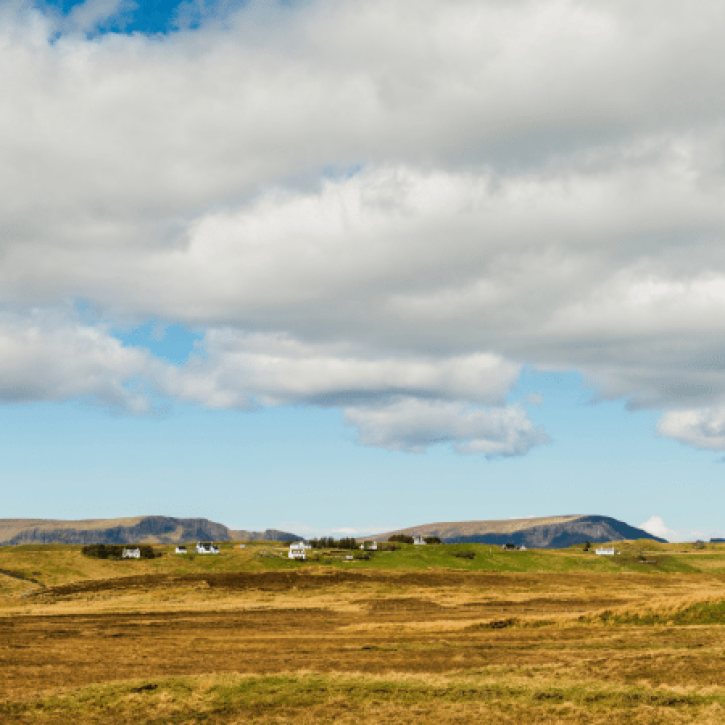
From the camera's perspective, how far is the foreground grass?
2034 centimetres

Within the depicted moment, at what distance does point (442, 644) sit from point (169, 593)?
50410mm

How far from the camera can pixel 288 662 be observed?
103ft

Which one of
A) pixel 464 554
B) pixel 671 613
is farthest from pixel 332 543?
pixel 671 613

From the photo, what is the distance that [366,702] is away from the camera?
72.4 ft

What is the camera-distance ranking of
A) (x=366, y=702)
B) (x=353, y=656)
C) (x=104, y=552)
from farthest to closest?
(x=104, y=552) < (x=353, y=656) < (x=366, y=702)

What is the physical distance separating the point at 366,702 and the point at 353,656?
11161 millimetres

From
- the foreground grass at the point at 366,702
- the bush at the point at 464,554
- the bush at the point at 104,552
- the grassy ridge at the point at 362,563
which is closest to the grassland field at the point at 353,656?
the foreground grass at the point at 366,702

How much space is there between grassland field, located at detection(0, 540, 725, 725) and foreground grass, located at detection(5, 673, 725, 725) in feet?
0.25

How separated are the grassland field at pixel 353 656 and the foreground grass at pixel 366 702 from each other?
8cm

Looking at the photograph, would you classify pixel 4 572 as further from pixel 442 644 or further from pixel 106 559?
pixel 442 644

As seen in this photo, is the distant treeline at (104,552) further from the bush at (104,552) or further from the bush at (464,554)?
the bush at (464,554)

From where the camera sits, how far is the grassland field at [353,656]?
21562mm

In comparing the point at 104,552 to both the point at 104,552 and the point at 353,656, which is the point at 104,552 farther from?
the point at 353,656

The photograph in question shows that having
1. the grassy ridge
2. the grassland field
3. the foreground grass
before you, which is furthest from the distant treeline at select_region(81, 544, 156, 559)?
the foreground grass
